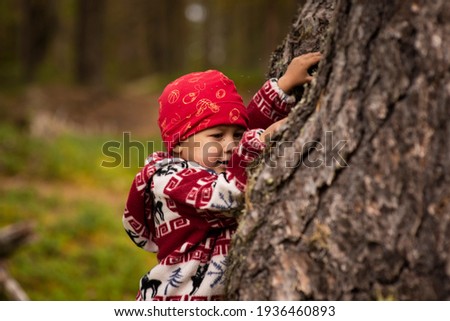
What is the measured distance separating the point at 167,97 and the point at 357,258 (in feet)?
3.56

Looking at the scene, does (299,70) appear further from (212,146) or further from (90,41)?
(90,41)

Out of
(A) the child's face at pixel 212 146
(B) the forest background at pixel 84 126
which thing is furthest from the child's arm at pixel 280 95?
(B) the forest background at pixel 84 126

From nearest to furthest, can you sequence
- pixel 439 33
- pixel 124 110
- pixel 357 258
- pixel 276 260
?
pixel 439 33, pixel 357 258, pixel 276 260, pixel 124 110

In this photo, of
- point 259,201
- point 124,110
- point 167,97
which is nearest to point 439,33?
point 259,201

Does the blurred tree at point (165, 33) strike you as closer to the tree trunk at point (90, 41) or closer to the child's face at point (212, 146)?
the tree trunk at point (90, 41)

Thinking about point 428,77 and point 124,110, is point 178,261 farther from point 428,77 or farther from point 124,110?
point 124,110

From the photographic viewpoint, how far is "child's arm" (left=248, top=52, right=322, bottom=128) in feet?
7.57

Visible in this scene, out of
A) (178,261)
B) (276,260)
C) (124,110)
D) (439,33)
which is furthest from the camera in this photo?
(124,110)

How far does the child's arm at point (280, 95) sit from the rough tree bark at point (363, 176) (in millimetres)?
316

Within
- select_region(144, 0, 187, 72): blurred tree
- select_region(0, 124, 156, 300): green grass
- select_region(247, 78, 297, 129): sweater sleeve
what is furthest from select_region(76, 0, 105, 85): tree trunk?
select_region(247, 78, 297, 129): sweater sleeve

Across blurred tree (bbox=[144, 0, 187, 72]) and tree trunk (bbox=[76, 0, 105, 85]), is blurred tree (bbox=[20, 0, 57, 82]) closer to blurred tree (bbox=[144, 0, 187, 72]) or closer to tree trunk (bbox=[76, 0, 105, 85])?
tree trunk (bbox=[76, 0, 105, 85])

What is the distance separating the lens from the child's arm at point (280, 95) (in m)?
2.31

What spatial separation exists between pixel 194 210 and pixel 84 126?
1315 centimetres

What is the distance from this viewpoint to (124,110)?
1645 centimetres
